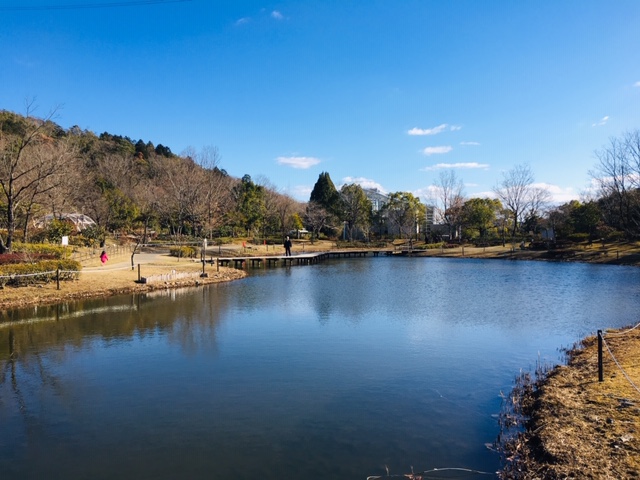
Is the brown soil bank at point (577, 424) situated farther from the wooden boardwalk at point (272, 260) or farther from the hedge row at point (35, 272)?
the wooden boardwalk at point (272, 260)

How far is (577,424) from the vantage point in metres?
6.59

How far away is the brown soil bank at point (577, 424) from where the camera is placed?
5.51 meters

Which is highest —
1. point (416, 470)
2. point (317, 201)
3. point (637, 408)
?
point (317, 201)

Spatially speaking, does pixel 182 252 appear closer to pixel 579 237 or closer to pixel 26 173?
pixel 26 173

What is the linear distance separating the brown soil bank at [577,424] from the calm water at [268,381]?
1.58 feet

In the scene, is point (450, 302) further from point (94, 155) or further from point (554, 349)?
point (94, 155)

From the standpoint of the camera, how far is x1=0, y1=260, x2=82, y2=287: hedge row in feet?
62.8

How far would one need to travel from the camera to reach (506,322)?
611 inches

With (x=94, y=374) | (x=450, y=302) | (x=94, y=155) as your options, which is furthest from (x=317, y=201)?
(x=94, y=374)

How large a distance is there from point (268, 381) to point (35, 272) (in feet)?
51.6

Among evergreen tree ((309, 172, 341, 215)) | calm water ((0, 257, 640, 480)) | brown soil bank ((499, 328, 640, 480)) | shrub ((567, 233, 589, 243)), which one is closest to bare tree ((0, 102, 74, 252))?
calm water ((0, 257, 640, 480))

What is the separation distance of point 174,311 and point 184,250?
1950 cm

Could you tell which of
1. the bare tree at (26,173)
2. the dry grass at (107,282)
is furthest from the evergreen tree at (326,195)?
the bare tree at (26,173)

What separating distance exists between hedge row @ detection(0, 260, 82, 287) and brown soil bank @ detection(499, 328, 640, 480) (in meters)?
20.5
